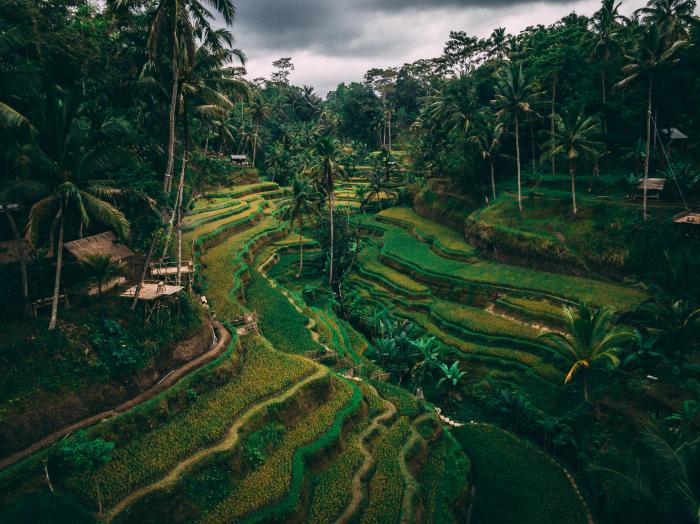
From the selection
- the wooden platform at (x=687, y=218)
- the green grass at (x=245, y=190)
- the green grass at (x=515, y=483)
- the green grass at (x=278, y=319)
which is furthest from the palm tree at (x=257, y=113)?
the green grass at (x=515, y=483)

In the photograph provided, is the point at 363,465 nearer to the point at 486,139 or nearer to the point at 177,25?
the point at 177,25

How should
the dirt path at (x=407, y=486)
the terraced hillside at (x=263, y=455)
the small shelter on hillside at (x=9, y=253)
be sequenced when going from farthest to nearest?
1. the small shelter on hillside at (x=9, y=253)
2. the dirt path at (x=407, y=486)
3. the terraced hillside at (x=263, y=455)

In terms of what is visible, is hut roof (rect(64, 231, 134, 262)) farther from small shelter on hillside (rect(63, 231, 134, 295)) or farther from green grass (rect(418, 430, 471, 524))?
green grass (rect(418, 430, 471, 524))

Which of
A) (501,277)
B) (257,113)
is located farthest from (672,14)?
(257,113)

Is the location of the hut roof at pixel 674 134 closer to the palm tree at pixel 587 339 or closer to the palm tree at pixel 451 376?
the palm tree at pixel 587 339

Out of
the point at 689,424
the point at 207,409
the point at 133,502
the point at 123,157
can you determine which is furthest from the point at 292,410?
the point at 689,424

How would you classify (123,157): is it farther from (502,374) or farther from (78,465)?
(502,374)

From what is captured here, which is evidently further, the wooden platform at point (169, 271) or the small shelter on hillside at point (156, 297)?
the wooden platform at point (169, 271)
